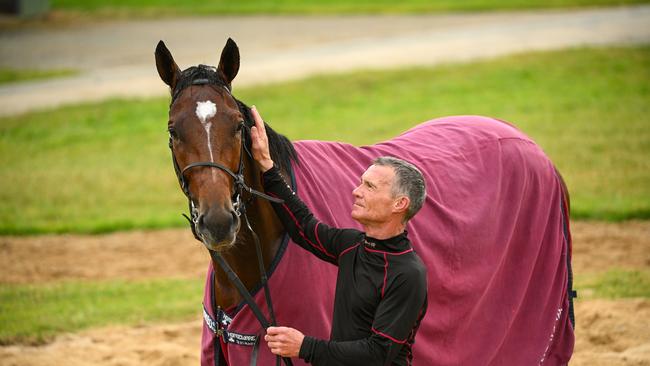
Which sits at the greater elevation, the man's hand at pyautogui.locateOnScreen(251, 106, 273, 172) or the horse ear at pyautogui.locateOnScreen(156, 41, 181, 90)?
the horse ear at pyautogui.locateOnScreen(156, 41, 181, 90)

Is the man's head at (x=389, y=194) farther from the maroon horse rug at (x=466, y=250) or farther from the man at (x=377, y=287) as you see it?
the maroon horse rug at (x=466, y=250)

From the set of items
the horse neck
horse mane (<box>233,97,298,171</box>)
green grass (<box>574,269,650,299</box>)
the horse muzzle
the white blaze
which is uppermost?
the white blaze

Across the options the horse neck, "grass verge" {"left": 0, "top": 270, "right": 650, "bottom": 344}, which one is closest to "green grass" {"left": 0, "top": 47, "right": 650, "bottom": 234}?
"grass verge" {"left": 0, "top": 270, "right": 650, "bottom": 344}

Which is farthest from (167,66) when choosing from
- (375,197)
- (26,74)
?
(26,74)

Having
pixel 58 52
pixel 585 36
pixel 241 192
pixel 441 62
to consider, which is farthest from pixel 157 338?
pixel 58 52

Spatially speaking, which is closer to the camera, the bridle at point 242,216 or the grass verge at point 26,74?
the bridle at point 242,216

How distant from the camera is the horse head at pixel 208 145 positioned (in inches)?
135

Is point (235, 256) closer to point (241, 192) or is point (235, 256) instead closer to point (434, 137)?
point (241, 192)

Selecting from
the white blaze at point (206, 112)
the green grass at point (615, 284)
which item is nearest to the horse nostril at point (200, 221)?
the white blaze at point (206, 112)

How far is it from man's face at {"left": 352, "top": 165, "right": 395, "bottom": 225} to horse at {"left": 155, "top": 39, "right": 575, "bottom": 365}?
50 centimetres

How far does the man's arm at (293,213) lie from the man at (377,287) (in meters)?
0.10

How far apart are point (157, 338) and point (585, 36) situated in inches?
592

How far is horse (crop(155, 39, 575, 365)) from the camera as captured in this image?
12.0ft

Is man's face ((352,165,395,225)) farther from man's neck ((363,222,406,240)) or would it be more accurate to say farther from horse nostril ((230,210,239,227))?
horse nostril ((230,210,239,227))
